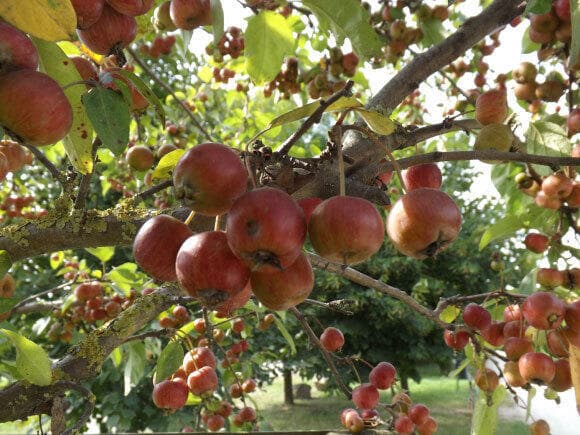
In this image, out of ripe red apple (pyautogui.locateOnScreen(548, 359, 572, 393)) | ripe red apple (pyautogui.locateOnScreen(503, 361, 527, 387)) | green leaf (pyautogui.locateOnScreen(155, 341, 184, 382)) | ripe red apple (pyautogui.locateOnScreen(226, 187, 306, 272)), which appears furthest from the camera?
green leaf (pyautogui.locateOnScreen(155, 341, 184, 382))

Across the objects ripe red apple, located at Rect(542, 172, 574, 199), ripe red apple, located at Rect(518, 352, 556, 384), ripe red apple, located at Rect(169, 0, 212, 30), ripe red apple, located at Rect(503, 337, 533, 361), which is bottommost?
ripe red apple, located at Rect(518, 352, 556, 384)

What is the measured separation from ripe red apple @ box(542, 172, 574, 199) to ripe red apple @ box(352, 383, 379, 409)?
42.1 inches

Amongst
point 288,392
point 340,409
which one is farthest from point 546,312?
point 288,392

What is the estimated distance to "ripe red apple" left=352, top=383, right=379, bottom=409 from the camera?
1966 mm

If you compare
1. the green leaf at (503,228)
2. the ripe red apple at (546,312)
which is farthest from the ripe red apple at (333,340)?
the ripe red apple at (546,312)

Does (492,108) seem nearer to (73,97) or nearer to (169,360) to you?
(73,97)

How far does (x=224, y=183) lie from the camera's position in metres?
0.73

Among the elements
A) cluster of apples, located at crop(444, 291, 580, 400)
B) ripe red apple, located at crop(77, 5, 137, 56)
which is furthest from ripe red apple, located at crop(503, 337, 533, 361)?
ripe red apple, located at crop(77, 5, 137, 56)

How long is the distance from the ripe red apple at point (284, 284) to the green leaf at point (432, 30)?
80.2 inches

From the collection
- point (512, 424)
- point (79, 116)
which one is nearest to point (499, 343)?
point (79, 116)

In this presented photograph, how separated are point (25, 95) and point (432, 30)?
2207 millimetres

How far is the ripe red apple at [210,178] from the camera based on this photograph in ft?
2.37

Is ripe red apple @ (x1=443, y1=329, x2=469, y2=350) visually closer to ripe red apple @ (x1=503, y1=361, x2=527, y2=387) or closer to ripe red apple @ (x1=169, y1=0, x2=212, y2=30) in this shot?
ripe red apple @ (x1=503, y1=361, x2=527, y2=387)

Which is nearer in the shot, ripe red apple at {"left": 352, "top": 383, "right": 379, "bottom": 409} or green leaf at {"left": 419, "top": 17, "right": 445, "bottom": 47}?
ripe red apple at {"left": 352, "top": 383, "right": 379, "bottom": 409}
